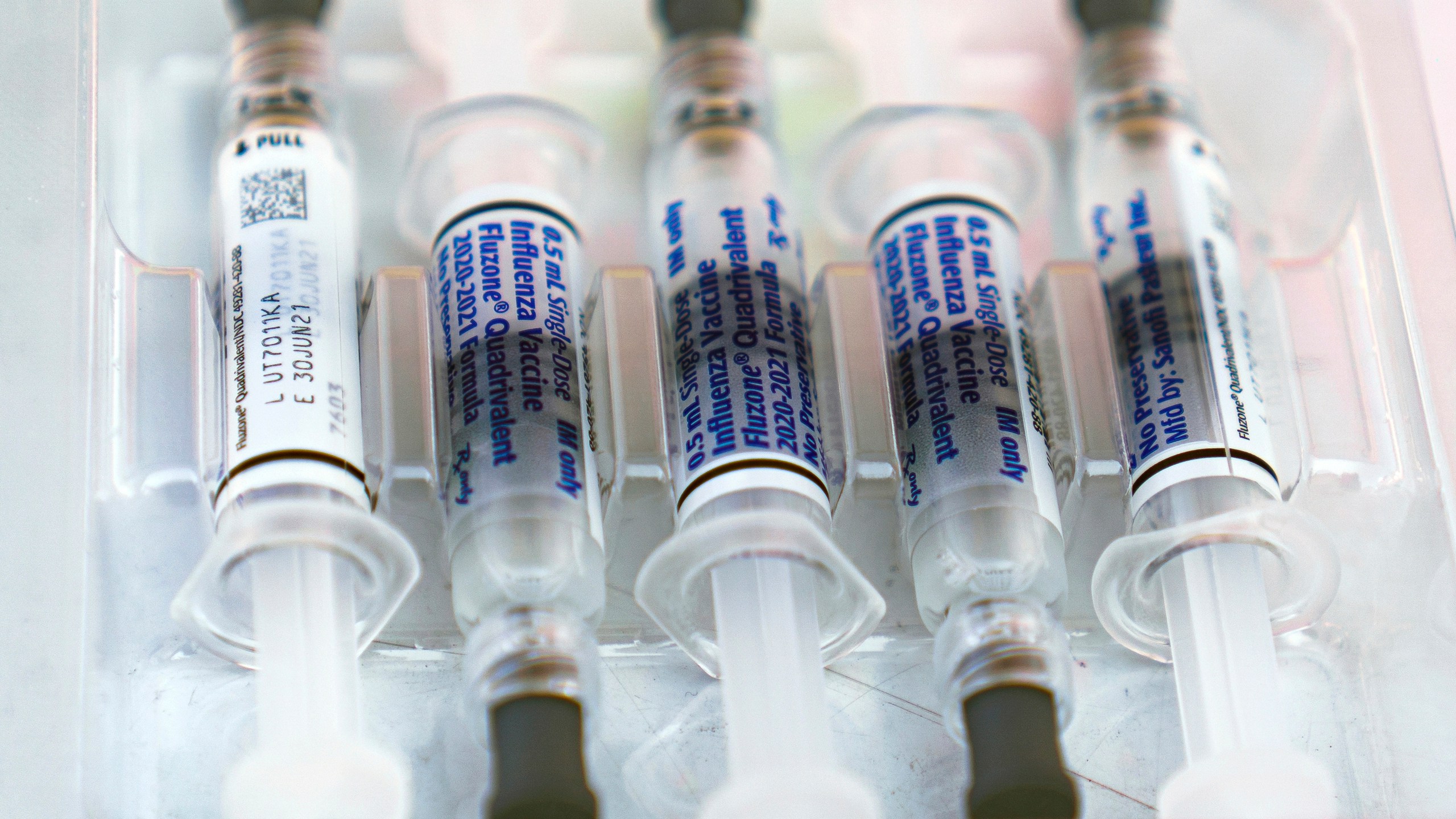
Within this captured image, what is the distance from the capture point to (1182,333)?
29.7 inches

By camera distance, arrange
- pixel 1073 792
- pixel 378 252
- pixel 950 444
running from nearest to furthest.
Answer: pixel 1073 792 → pixel 950 444 → pixel 378 252

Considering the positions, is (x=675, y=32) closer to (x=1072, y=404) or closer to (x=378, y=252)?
(x=378, y=252)

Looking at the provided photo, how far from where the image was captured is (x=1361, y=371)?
78 cm

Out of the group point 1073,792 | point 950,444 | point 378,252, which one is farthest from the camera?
point 378,252

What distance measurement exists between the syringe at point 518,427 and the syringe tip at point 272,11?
9cm

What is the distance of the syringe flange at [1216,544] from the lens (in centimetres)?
67

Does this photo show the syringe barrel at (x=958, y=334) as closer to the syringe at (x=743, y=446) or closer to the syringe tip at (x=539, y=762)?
the syringe at (x=743, y=446)

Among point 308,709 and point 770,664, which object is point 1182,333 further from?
point 308,709

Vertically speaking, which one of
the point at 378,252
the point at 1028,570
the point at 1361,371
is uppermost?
the point at 378,252

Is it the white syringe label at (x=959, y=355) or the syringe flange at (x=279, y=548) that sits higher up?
the white syringe label at (x=959, y=355)

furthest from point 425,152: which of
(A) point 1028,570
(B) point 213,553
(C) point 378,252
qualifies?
(A) point 1028,570

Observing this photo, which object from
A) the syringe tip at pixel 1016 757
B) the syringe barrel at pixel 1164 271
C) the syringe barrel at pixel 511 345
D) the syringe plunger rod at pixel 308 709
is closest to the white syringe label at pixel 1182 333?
the syringe barrel at pixel 1164 271

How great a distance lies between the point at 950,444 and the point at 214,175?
40 centimetres

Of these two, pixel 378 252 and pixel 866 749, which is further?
pixel 378 252
